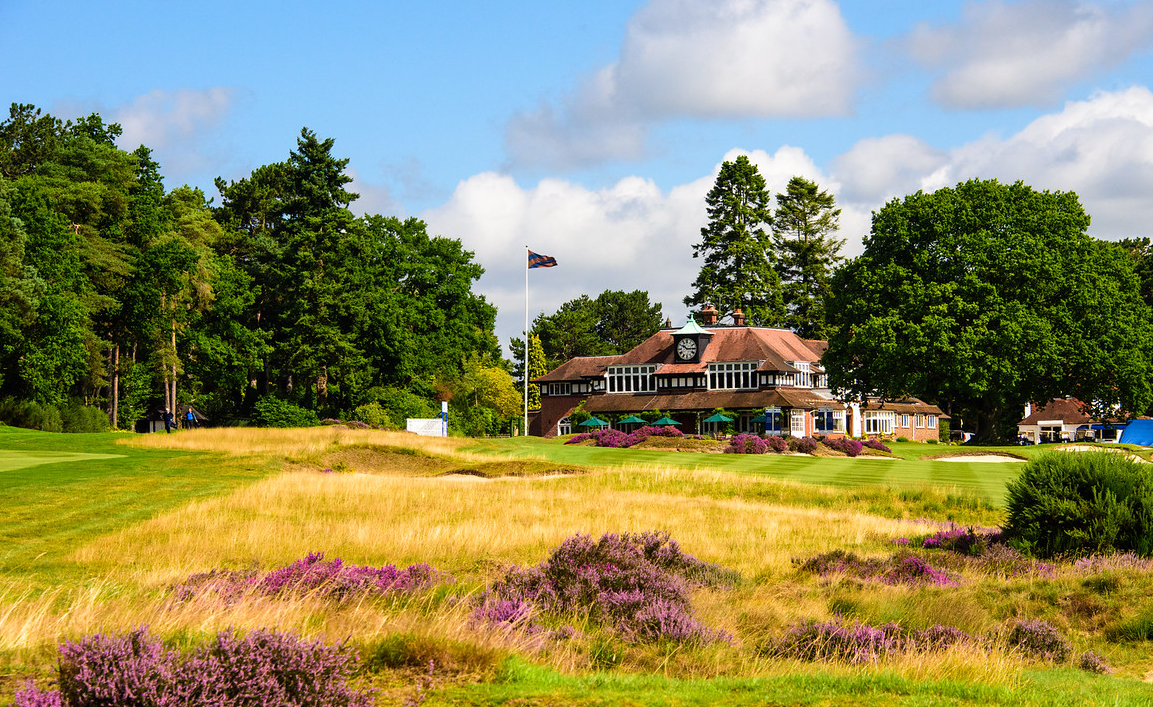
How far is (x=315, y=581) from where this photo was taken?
38.1ft

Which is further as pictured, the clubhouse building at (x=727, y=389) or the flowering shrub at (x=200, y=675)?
the clubhouse building at (x=727, y=389)

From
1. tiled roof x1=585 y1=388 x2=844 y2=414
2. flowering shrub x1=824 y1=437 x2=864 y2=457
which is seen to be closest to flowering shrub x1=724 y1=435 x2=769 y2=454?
flowering shrub x1=824 y1=437 x2=864 y2=457

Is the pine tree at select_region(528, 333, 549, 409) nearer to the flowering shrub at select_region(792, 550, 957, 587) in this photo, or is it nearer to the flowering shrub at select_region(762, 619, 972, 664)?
the flowering shrub at select_region(792, 550, 957, 587)

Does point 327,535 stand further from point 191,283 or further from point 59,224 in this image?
point 191,283

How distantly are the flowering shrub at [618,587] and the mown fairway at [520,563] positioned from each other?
0.31m

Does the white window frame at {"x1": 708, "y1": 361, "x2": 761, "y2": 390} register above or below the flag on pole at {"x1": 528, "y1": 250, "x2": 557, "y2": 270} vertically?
below

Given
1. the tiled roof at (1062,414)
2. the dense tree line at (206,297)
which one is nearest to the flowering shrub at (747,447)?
the dense tree line at (206,297)

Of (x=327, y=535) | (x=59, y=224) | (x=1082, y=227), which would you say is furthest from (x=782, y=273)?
(x=327, y=535)

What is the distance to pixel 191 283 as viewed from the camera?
58312mm

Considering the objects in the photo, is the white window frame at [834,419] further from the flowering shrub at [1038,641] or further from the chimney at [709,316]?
the flowering shrub at [1038,641]

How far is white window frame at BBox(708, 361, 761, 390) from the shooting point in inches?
2955

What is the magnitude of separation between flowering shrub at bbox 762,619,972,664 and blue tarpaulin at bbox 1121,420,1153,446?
221 feet

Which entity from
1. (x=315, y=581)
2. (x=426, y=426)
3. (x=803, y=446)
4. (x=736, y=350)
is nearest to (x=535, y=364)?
(x=736, y=350)

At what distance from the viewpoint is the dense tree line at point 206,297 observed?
49438 mm
